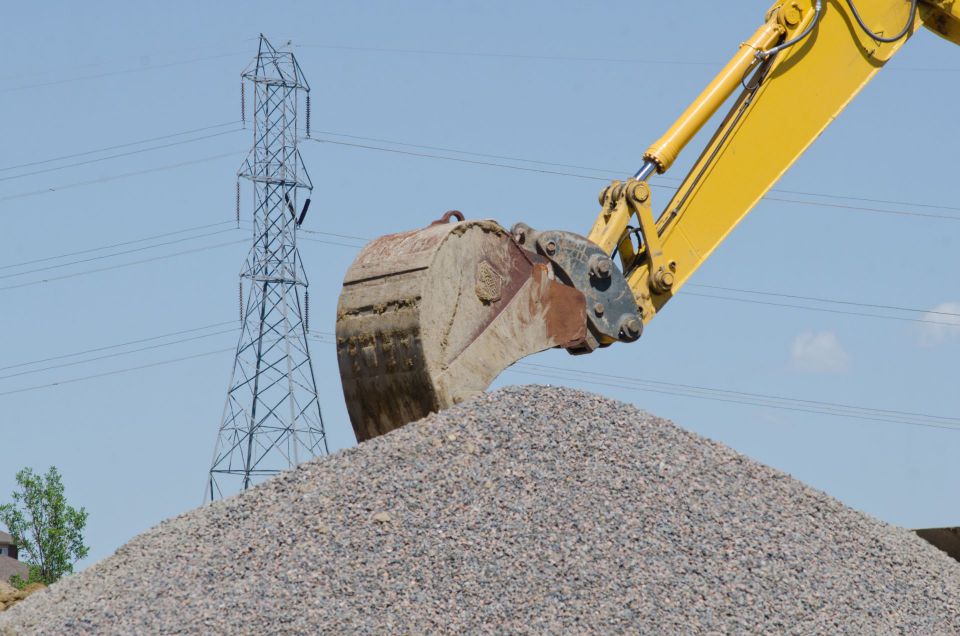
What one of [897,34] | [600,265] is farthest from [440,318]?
[897,34]

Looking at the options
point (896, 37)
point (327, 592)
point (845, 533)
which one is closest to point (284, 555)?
point (327, 592)

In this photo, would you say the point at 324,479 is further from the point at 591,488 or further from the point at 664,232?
the point at 664,232

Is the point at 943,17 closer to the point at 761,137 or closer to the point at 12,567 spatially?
the point at 761,137

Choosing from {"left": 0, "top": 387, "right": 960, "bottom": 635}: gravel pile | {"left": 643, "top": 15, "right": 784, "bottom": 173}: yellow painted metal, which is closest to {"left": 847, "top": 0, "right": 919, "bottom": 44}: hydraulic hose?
{"left": 643, "top": 15, "right": 784, "bottom": 173}: yellow painted metal

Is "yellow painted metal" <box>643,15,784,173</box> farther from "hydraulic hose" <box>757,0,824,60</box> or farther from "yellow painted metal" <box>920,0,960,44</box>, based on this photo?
"yellow painted metal" <box>920,0,960,44</box>

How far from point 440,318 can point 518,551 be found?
66.8 inches

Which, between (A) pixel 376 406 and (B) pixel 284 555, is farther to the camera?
(A) pixel 376 406

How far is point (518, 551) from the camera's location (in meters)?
6.73

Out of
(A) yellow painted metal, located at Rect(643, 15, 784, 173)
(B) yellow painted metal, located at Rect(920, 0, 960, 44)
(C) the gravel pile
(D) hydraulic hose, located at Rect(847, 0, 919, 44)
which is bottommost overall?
(C) the gravel pile

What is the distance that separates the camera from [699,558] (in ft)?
23.1

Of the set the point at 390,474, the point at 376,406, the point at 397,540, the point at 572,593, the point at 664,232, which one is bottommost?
the point at 572,593

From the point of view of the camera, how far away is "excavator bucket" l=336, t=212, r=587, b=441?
315 inches

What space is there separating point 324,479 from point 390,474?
42cm

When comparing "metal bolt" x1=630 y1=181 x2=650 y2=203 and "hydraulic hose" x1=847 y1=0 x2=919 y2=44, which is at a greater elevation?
"hydraulic hose" x1=847 y1=0 x2=919 y2=44
